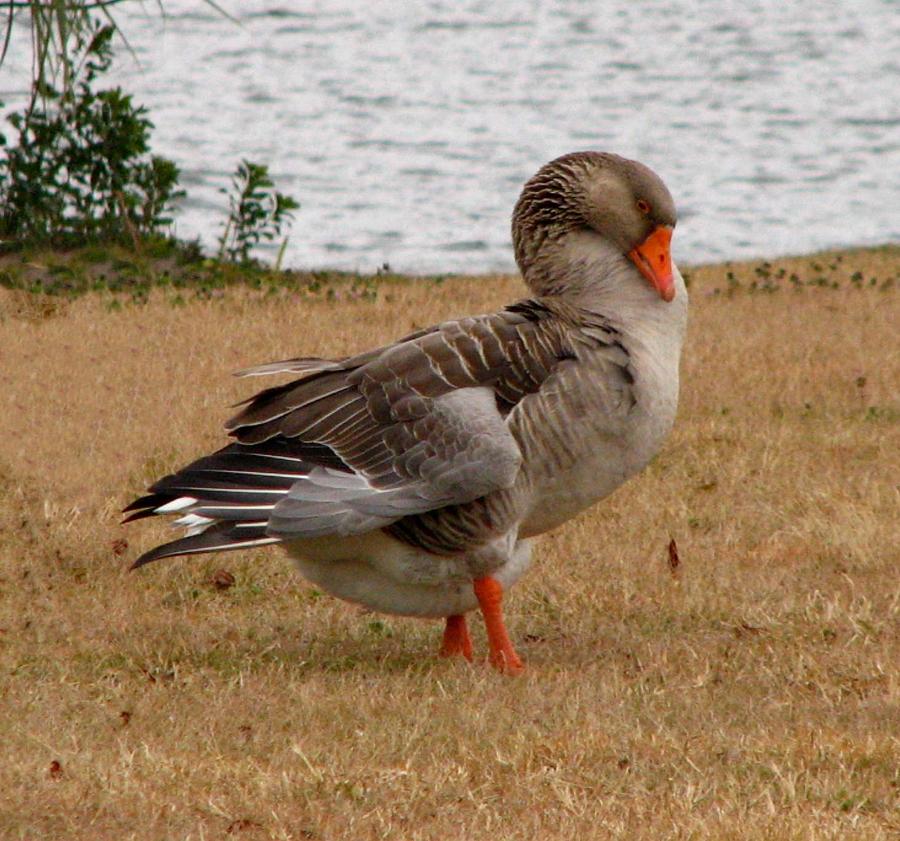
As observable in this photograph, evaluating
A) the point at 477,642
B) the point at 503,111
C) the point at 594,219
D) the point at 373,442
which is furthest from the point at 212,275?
the point at 503,111

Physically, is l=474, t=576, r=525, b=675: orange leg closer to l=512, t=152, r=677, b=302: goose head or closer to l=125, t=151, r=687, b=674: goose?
l=125, t=151, r=687, b=674: goose

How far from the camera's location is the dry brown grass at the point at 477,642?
5.03 m

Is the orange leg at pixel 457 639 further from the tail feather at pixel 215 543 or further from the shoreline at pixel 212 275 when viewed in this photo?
the shoreline at pixel 212 275

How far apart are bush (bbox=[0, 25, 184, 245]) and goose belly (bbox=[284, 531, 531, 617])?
7943mm

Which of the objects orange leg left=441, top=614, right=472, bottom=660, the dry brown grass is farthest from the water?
orange leg left=441, top=614, right=472, bottom=660

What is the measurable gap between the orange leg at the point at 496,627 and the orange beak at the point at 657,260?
4.35 ft

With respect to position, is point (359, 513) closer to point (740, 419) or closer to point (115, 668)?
point (115, 668)

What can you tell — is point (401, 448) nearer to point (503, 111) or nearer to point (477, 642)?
point (477, 642)

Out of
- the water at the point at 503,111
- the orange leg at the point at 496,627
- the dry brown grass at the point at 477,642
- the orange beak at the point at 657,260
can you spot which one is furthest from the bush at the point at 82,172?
the orange leg at the point at 496,627

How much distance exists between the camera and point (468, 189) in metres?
22.4

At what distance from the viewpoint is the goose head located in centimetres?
665

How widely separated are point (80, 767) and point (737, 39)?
28.0m

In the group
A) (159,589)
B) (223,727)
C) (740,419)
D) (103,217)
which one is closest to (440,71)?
(103,217)

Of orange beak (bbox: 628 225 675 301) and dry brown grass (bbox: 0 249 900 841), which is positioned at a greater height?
orange beak (bbox: 628 225 675 301)
